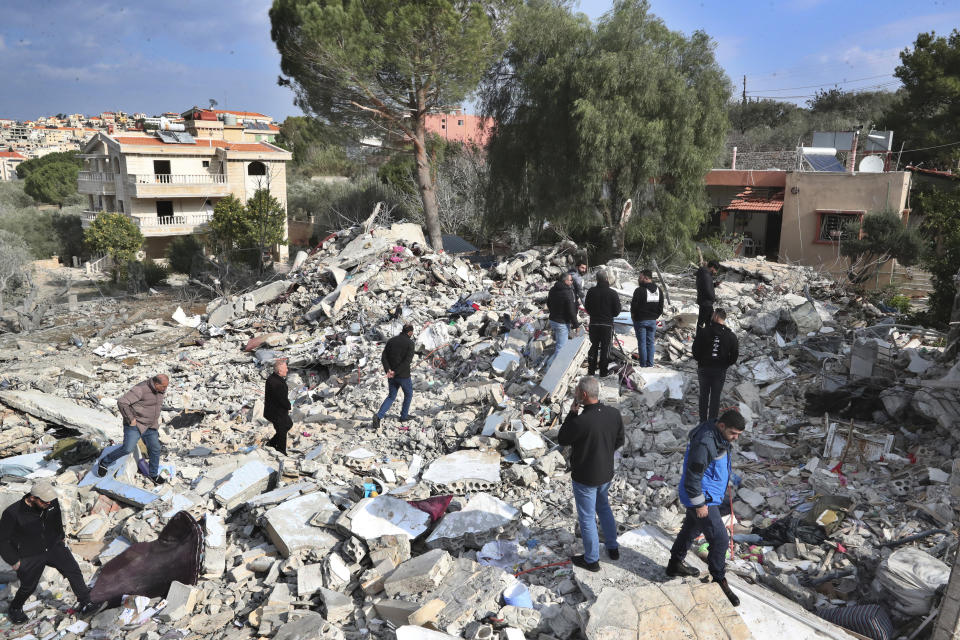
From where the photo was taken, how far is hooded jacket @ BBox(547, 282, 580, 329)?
823cm

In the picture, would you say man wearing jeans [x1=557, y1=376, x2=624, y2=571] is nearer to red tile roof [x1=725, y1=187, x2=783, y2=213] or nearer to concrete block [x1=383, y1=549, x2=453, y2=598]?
concrete block [x1=383, y1=549, x2=453, y2=598]

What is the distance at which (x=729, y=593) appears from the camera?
401cm

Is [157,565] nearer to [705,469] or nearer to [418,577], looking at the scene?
[418,577]

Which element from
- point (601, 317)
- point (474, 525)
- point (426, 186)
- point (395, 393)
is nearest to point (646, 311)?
point (601, 317)

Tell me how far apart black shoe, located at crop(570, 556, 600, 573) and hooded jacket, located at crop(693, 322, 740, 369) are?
2852 millimetres

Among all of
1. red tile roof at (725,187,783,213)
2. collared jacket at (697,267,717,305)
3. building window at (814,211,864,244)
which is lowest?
collared jacket at (697,267,717,305)

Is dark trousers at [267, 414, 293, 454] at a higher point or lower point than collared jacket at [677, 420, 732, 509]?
lower

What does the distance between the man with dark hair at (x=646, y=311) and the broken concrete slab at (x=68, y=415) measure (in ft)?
22.6

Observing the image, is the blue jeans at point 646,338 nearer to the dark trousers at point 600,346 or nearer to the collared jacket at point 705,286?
the dark trousers at point 600,346

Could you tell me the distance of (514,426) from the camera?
7156 millimetres

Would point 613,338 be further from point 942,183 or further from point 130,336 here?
point 942,183

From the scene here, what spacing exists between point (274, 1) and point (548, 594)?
2034 centimetres

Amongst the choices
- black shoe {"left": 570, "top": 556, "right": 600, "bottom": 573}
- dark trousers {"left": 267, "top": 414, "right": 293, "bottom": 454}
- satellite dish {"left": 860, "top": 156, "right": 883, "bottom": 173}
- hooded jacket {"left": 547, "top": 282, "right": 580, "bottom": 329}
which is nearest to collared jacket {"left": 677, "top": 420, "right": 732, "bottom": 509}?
black shoe {"left": 570, "top": 556, "right": 600, "bottom": 573}

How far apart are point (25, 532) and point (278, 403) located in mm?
2717
